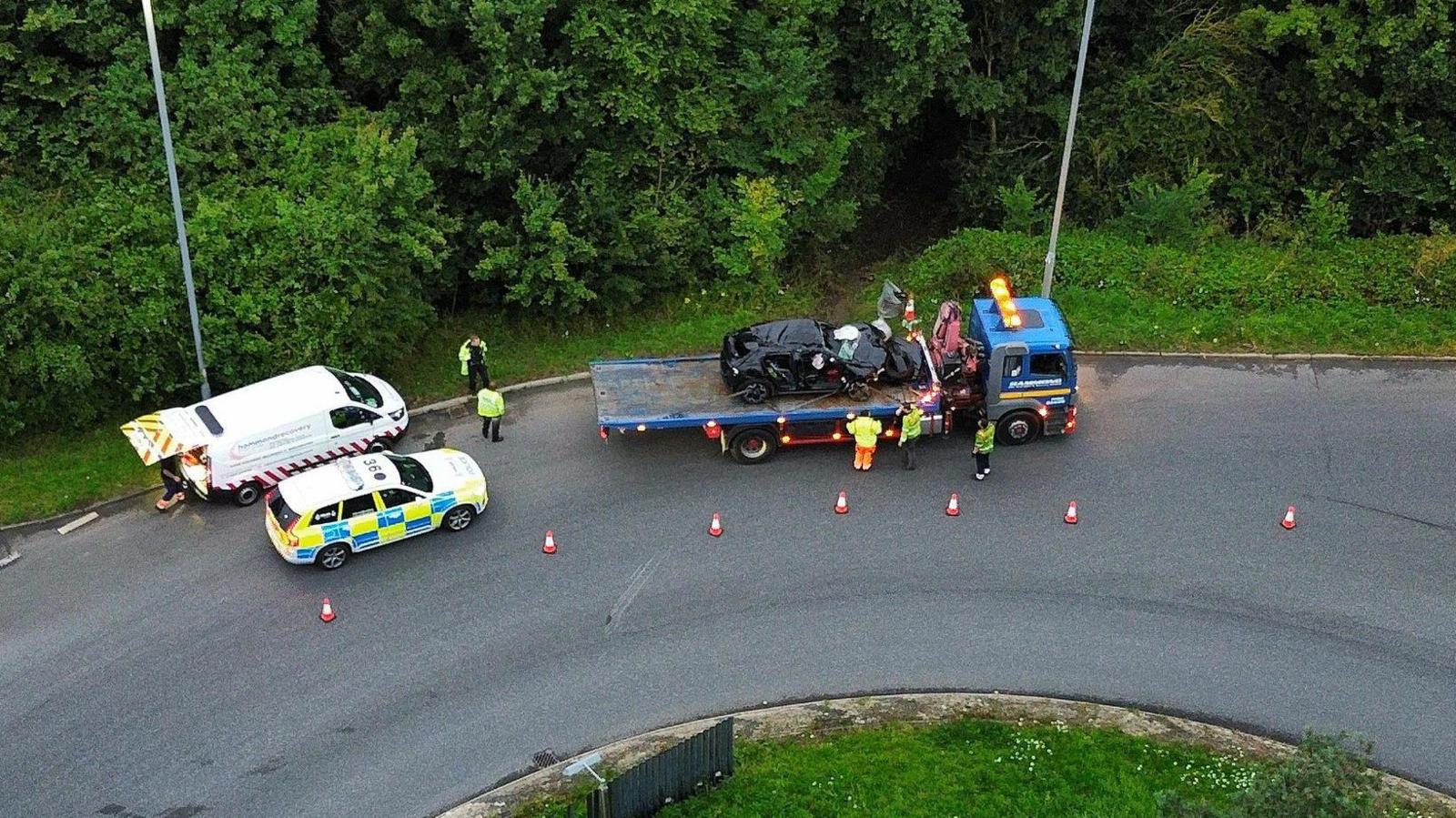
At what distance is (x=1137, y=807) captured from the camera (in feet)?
42.0

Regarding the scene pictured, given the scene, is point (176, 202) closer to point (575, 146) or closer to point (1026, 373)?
point (575, 146)

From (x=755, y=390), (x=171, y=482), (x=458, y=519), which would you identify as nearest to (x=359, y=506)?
(x=458, y=519)

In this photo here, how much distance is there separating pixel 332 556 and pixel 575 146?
10.9 meters

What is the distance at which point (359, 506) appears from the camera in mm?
16766

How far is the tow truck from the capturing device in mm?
18594

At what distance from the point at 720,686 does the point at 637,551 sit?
3.03m

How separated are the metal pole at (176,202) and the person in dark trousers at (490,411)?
4.69 meters

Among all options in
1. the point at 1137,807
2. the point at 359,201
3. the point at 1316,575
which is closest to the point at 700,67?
the point at 359,201

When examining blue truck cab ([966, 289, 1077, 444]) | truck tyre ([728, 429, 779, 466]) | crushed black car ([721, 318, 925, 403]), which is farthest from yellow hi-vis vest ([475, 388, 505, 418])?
blue truck cab ([966, 289, 1077, 444])

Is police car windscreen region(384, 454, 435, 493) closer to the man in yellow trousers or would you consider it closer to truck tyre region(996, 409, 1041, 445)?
the man in yellow trousers

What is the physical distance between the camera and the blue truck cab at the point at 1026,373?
19.0 m

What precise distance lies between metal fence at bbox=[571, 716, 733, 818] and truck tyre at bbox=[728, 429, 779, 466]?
630 centimetres

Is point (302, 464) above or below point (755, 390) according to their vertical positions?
below

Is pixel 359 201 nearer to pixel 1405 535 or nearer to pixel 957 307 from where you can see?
pixel 957 307
